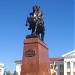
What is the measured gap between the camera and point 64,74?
188ft

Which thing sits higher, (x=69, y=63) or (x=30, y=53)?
(x=69, y=63)

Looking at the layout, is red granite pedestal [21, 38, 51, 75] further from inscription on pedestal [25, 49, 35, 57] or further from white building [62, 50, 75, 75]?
white building [62, 50, 75, 75]

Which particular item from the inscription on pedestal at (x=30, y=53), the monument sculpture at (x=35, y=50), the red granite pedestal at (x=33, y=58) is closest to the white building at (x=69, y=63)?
the monument sculpture at (x=35, y=50)

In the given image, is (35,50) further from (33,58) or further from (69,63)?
(69,63)

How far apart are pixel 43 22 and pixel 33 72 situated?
328 centimetres

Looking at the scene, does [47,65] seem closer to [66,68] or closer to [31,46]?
[31,46]

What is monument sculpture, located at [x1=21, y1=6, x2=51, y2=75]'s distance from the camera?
40.9 ft

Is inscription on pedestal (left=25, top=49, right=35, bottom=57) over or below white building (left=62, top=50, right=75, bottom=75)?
below

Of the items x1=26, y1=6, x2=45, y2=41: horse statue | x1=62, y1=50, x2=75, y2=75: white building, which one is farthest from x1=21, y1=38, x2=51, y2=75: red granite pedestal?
x1=62, y1=50, x2=75, y2=75: white building

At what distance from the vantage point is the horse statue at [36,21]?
13948 millimetres

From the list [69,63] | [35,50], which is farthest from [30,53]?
[69,63]

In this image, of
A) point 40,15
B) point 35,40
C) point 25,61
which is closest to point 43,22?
point 40,15

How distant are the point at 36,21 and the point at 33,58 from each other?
2.28 m

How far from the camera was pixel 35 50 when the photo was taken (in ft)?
41.7
